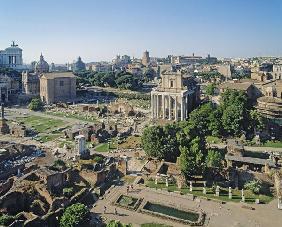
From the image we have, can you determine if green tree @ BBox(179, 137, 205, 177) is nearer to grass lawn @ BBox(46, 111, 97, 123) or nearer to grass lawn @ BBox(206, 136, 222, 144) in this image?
grass lawn @ BBox(206, 136, 222, 144)

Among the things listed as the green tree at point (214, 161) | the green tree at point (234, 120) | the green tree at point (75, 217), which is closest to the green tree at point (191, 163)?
the green tree at point (214, 161)

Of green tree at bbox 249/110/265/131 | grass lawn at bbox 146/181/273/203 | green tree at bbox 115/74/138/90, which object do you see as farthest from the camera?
green tree at bbox 115/74/138/90

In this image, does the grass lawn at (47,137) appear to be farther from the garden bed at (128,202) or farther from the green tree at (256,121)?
the green tree at (256,121)

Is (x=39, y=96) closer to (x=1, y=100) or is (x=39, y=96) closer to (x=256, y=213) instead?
(x=1, y=100)

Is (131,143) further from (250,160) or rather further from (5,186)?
(5,186)

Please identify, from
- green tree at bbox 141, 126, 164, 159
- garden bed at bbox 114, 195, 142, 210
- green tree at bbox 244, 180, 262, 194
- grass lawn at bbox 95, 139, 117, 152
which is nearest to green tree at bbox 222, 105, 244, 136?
green tree at bbox 141, 126, 164, 159

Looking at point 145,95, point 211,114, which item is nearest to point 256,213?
point 211,114
